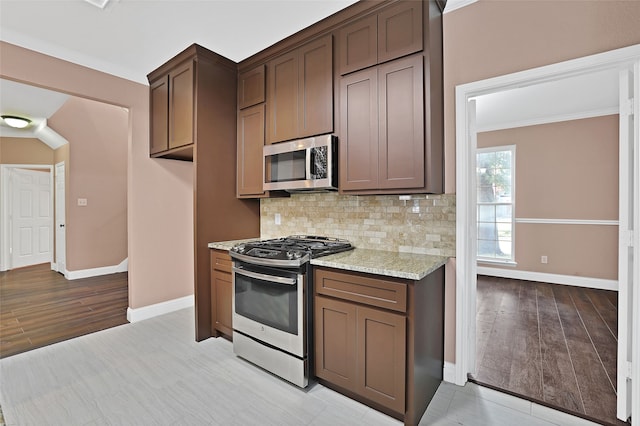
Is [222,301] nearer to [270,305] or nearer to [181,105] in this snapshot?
[270,305]

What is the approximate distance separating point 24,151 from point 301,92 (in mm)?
6514

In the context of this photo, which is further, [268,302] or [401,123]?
[268,302]

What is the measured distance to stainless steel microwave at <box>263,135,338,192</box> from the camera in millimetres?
2359

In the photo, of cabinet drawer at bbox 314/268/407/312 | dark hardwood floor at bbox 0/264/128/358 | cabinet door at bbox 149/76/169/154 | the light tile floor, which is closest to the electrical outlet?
cabinet drawer at bbox 314/268/407/312

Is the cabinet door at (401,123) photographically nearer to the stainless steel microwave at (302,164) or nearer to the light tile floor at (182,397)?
the stainless steel microwave at (302,164)

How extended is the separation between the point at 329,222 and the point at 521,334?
2215 mm

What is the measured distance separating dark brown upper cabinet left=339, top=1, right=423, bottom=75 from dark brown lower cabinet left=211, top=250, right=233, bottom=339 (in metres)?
1.97

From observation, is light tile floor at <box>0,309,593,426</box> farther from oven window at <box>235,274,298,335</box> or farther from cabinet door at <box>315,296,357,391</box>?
oven window at <box>235,274,298,335</box>

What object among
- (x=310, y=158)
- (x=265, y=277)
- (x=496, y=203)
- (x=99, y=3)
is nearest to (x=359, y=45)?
(x=310, y=158)

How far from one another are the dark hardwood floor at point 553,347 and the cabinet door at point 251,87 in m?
3.05

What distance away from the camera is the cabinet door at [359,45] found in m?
2.14

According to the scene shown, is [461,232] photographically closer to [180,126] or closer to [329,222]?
[329,222]

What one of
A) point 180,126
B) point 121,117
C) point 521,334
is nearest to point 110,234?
point 121,117

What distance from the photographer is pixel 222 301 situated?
2826 millimetres
